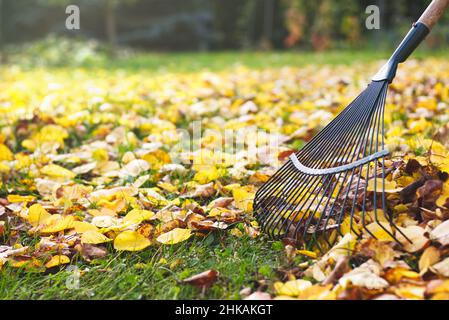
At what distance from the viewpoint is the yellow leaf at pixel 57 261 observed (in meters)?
1.50

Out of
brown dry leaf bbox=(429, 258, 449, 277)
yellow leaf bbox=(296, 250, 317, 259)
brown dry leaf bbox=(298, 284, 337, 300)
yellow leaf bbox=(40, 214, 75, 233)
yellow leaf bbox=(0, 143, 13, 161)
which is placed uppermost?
yellow leaf bbox=(0, 143, 13, 161)

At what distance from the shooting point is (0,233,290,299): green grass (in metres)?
1.36

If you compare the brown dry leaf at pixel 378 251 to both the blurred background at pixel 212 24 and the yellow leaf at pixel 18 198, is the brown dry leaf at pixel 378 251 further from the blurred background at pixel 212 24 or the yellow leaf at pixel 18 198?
the blurred background at pixel 212 24

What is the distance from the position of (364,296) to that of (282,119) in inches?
77.6

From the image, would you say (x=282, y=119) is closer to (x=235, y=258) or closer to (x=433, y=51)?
(x=235, y=258)

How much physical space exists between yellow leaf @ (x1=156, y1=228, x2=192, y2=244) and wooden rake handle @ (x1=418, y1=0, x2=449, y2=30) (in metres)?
1.00

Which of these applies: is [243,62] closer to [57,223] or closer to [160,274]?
[57,223]

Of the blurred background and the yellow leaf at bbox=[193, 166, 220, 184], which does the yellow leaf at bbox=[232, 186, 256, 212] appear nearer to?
the yellow leaf at bbox=[193, 166, 220, 184]

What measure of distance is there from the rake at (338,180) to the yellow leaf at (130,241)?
0.37m

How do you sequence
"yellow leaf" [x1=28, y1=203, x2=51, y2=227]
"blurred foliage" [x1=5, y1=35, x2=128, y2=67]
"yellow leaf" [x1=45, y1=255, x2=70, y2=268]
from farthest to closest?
"blurred foliage" [x1=5, y1=35, x2=128, y2=67], "yellow leaf" [x1=28, y1=203, x2=51, y2=227], "yellow leaf" [x1=45, y1=255, x2=70, y2=268]

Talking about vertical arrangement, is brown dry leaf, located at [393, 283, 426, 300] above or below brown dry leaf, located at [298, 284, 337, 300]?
above

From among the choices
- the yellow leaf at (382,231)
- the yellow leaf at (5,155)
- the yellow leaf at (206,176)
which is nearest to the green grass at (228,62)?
the yellow leaf at (5,155)

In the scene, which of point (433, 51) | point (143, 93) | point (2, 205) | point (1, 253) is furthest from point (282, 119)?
point (433, 51)

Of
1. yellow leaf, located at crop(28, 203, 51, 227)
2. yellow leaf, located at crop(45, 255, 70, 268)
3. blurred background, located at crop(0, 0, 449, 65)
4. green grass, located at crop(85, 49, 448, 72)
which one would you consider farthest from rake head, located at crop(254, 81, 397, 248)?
blurred background, located at crop(0, 0, 449, 65)
